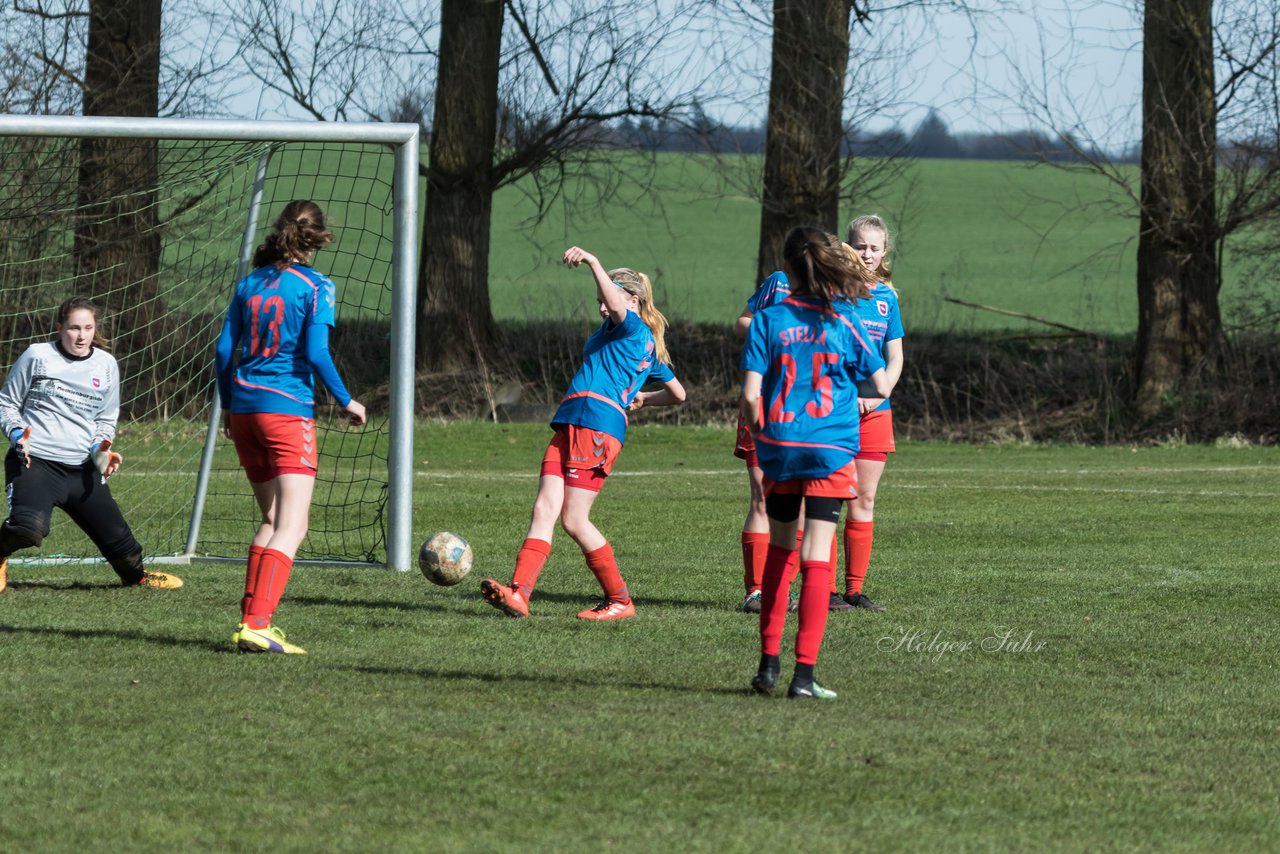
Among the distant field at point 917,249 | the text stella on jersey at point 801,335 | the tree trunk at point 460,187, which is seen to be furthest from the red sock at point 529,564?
the distant field at point 917,249

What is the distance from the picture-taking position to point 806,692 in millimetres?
5438

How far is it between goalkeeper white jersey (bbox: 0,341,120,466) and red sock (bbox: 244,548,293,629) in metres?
1.82

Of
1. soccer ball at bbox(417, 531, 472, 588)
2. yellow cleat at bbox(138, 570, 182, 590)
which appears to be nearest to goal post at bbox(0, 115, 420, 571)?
yellow cleat at bbox(138, 570, 182, 590)

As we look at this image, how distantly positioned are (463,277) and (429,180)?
1.43 meters

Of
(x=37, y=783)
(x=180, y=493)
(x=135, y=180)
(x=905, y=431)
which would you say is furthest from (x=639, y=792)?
(x=905, y=431)

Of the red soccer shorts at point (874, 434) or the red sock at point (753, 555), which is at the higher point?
the red soccer shorts at point (874, 434)

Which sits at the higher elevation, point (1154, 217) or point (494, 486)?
point (1154, 217)

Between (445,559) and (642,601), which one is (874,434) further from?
(445,559)

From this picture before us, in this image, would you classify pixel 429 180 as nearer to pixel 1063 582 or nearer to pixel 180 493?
pixel 180 493

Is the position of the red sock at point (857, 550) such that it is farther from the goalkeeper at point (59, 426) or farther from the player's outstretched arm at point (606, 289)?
the goalkeeper at point (59, 426)

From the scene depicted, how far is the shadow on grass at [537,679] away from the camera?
222 inches

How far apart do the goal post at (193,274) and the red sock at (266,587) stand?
2243 millimetres

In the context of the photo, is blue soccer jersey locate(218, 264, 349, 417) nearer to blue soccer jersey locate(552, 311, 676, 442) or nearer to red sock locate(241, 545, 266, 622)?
red sock locate(241, 545, 266, 622)

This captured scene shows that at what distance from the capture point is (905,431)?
67.6 feet
